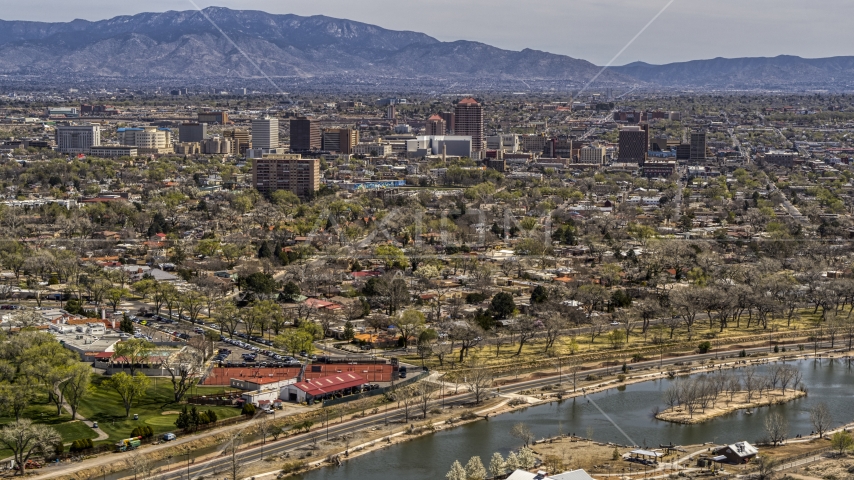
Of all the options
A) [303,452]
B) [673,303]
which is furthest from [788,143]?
[303,452]

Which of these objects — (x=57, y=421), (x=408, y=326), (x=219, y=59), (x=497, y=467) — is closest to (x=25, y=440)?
(x=57, y=421)

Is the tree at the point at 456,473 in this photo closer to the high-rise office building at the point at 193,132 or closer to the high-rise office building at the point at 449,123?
the high-rise office building at the point at 193,132

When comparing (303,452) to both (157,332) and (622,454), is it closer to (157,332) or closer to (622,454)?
(622,454)

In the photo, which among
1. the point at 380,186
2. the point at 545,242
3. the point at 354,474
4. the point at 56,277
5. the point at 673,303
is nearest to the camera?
the point at 354,474

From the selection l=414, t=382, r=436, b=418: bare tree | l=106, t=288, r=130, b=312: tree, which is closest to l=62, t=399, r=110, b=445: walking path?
l=414, t=382, r=436, b=418: bare tree

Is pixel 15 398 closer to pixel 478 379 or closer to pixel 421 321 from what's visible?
pixel 478 379

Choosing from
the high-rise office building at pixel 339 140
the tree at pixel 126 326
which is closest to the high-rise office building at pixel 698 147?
the high-rise office building at pixel 339 140
